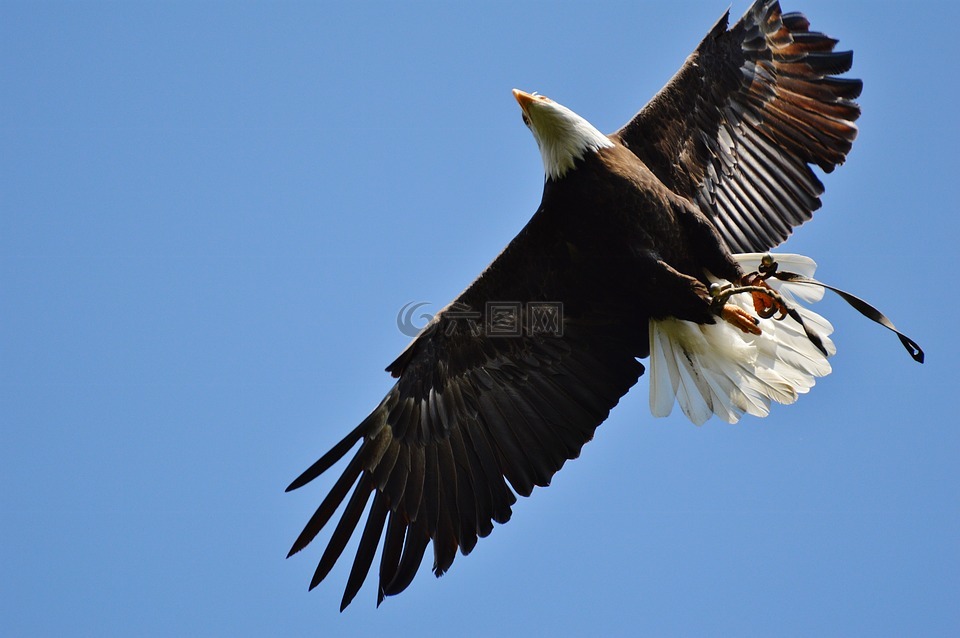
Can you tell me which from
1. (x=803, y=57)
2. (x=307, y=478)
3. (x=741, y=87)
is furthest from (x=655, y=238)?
(x=307, y=478)

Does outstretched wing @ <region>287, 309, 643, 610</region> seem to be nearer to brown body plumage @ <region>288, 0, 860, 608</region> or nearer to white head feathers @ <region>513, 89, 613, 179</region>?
brown body plumage @ <region>288, 0, 860, 608</region>

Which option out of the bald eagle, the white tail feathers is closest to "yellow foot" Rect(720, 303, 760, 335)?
the bald eagle

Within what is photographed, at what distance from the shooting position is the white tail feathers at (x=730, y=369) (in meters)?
5.87

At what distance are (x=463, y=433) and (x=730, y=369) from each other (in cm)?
155

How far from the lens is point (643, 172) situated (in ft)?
17.9

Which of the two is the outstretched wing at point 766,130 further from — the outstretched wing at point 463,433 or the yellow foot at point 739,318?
the outstretched wing at point 463,433

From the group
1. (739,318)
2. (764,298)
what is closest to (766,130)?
(764,298)

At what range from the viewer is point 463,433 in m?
5.84

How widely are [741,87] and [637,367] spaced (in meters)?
1.69

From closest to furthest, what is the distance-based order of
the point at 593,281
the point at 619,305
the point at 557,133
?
1. the point at 557,133
2. the point at 593,281
3. the point at 619,305

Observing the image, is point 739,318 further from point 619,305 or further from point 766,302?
point 619,305

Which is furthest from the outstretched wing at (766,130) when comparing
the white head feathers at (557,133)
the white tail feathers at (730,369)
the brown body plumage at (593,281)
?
the white head feathers at (557,133)
